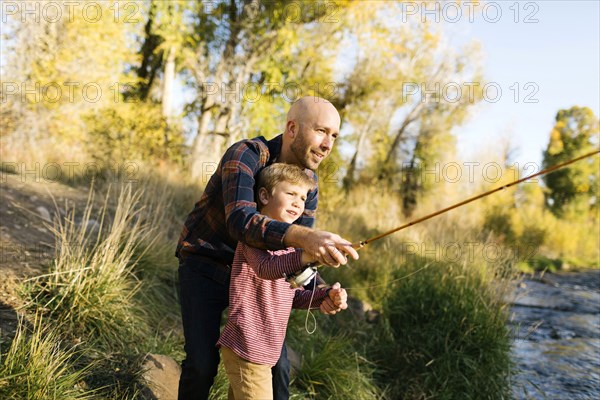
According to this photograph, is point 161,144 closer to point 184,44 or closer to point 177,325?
point 184,44

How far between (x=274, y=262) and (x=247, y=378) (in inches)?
20.8

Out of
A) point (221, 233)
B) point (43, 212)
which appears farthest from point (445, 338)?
point (43, 212)

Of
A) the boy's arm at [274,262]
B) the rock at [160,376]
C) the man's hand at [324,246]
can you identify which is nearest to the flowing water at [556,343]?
the rock at [160,376]

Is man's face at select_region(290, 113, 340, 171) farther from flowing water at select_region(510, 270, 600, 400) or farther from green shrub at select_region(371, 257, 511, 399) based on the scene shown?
flowing water at select_region(510, 270, 600, 400)

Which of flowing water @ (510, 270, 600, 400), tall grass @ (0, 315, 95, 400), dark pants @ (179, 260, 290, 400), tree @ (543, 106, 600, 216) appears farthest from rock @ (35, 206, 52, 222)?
tree @ (543, 106, 600, 216)

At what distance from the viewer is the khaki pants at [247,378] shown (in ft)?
7.70

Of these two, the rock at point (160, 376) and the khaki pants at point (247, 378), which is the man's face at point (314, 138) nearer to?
the khaki pants at point (247, 378)

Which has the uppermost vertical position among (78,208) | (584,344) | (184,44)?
(184,44)

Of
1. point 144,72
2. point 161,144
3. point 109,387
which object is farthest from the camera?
point 144,72

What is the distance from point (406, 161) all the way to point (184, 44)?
10.3 meters

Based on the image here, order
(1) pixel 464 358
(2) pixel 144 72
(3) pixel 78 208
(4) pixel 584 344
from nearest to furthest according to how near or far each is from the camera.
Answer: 1. (1) pixel 464 358
2. (3) pixel 78 208
3. (4) pixel 584 344
4. (2) pixel 144 72

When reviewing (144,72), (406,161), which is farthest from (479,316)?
(406,161)

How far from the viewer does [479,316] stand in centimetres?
530

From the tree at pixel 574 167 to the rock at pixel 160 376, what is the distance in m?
24.7
